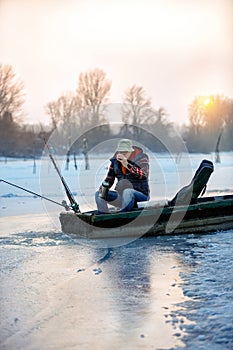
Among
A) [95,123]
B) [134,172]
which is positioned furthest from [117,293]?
[95,123]

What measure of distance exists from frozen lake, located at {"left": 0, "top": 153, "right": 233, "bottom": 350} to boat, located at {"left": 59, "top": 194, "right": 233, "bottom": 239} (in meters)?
0.21

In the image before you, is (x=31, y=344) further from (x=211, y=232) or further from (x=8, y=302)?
(x=211, y=232)

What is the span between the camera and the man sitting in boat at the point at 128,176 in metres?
7.45

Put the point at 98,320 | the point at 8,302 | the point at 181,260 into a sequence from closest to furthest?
the point at 98,320
the point at 8,302
the point at 181,260

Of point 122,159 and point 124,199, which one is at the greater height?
point 122,159

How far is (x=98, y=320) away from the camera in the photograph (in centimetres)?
378

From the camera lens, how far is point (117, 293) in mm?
4477

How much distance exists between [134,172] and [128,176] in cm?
15

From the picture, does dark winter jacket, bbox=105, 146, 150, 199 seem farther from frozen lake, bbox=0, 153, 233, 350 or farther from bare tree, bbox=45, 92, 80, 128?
bare tree, bbox=45, 92, 80, 128

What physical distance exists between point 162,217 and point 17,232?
7.22 feet

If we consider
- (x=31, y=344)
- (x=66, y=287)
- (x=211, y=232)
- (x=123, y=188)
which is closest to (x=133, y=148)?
(x=123, y=188)

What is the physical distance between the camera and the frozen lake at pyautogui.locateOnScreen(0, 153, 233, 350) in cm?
346

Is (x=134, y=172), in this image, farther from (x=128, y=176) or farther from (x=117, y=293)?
(x=117, y=293)

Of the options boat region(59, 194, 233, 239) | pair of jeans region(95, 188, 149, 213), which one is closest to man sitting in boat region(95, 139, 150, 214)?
pair of jeans region(95, 188, 149, 213)
